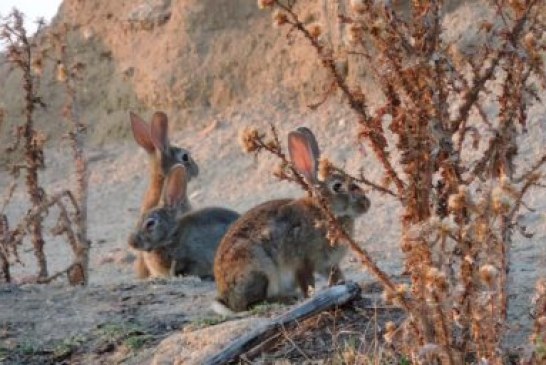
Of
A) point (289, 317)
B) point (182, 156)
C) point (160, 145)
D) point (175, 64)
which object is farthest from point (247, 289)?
point (175, 64)

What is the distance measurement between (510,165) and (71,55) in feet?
35.1

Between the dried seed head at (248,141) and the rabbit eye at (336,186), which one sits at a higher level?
the dried seed head at (248,141)

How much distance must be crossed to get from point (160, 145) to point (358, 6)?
6.94 m

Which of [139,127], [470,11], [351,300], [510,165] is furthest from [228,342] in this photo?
[470,11]

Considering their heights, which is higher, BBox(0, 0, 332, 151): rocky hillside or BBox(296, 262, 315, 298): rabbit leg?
BBox(0, 0, 332, 151): rocky hillside

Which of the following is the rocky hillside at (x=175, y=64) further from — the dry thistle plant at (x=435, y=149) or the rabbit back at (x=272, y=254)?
the dry thistle plant at (x=435, y=149)

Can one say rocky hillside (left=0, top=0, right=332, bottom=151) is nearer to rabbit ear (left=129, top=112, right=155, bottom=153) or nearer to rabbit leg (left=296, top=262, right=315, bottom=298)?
rabbit ear (left=129, top=112, right=155, bottom=153)

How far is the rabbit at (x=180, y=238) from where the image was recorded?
30.2 feet

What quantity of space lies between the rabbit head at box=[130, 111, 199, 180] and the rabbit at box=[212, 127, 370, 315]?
149 inches

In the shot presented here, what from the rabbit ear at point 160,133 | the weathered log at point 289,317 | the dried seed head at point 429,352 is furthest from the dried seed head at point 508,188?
the rabbit ear at point 160,133

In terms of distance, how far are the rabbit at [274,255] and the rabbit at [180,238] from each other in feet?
7.04

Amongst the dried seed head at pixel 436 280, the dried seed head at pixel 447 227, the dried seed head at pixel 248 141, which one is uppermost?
the dried seed head at pixel 248 141

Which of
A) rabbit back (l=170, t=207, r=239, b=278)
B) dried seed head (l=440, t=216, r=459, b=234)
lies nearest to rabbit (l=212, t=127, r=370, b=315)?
rabbit back (l=170, t=207, r=239, b=278)

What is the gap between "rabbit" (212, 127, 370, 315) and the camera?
21.7 feet
